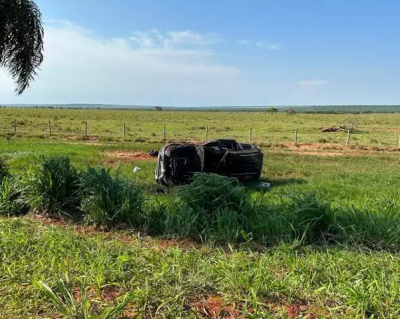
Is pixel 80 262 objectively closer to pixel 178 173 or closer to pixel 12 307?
pixel 12 307

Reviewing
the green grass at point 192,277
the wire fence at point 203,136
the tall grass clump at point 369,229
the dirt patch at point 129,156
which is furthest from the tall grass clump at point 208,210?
the wire fence at point 203,136

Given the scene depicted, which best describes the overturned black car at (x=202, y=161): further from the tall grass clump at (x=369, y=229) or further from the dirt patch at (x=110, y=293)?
the dirt patch at (x=110, y=293)

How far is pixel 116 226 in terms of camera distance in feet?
14.5

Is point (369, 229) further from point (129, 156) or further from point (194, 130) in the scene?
point (194, 130)

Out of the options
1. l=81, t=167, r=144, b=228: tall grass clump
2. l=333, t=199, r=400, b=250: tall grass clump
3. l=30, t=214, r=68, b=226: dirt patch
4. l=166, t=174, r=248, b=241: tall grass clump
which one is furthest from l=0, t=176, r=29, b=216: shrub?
l=333, t=199, r=400, b=250: tall grass clump

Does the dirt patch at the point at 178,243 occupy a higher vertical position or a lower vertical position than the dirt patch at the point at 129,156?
higher

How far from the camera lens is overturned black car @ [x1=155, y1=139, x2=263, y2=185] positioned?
29.9ft

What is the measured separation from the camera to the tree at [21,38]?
21.5 ft

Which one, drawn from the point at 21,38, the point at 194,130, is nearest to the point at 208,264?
the point at 21,38

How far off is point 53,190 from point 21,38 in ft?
11.8

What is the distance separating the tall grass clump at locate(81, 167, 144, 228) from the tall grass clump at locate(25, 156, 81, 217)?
305mm

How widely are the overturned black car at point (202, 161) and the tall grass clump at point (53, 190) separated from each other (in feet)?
13.2

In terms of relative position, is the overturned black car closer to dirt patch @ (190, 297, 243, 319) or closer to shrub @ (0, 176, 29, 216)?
shrub @ (0, 176, 29, 216)

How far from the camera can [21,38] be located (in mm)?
6926
